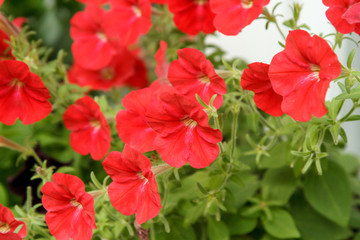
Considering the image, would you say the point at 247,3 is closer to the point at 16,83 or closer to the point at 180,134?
the point at 180,134

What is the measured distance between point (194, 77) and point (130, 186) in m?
0.17

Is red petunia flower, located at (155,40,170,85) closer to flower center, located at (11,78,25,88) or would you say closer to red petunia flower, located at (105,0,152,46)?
red petunia flower, located at (105,0,152,46)

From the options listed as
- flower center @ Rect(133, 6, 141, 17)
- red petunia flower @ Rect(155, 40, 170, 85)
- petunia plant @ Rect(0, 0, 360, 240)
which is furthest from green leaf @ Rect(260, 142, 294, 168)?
flower center @ Rect(133, 6, 141, 17)

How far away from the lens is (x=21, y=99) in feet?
2.07

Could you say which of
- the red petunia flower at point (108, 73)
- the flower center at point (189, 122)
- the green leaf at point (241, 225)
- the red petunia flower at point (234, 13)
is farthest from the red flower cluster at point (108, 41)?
the green leaf at point (241, 225)

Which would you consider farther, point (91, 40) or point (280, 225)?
point (91, 40)

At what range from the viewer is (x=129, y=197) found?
21.9 inches

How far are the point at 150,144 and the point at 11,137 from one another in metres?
0.40

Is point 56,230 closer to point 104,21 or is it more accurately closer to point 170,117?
point 170,117

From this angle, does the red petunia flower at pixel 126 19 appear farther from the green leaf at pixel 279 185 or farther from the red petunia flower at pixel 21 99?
the green leaf at pixel 279 185

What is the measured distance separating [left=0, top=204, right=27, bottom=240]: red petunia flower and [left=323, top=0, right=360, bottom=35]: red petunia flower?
47cm

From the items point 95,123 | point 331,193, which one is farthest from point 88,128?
point 331,193

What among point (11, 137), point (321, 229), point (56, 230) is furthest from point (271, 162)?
point (11, 137)

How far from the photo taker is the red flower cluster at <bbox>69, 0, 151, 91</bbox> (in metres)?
0.80
